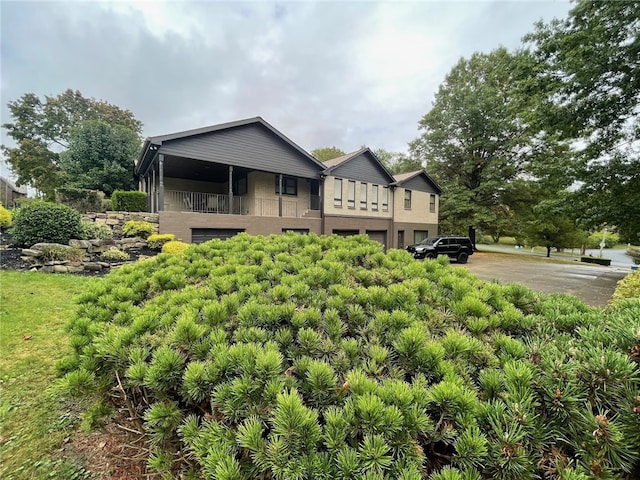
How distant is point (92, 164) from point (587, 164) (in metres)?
29.1

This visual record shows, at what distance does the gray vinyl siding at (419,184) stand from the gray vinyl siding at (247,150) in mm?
9301

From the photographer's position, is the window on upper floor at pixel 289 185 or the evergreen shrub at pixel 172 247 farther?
the window on upper floor at pixel 289 185

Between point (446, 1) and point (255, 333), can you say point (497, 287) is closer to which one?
point (255, 333)

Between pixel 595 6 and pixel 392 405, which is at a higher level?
pixel 595 6

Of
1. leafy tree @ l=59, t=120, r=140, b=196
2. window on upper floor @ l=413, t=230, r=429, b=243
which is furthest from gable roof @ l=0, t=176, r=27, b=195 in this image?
window on upper floor @ l=413, t=230, r=429, b=243

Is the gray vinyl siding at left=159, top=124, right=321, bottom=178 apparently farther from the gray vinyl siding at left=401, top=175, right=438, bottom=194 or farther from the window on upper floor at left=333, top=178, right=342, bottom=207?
the gray vinyl siding at left=401, top=175, right=438, bottom=194

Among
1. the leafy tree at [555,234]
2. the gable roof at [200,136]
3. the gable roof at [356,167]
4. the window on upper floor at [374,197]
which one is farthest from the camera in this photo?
the leafy tree at [555,234]

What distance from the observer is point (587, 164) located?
11.6 metres

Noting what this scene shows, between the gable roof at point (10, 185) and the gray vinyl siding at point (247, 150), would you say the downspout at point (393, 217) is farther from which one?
the gable roof at point (10, 185)

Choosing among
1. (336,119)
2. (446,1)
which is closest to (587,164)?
(446,1)

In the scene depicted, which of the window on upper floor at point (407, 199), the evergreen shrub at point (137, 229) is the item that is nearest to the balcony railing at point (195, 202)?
the evergreen shrub at point (137, 229)

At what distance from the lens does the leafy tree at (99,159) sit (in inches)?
750

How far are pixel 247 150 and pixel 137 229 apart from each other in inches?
262

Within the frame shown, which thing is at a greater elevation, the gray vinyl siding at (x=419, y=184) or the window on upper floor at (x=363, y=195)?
the gray vinyl siding at (x=419, y=184)
